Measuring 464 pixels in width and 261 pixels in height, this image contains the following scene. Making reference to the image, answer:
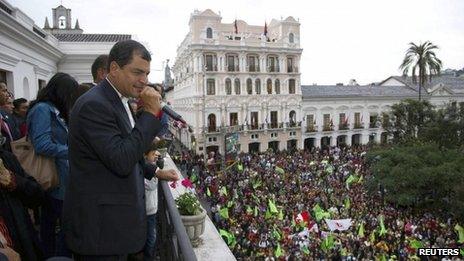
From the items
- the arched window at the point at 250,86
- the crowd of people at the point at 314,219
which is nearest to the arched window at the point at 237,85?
the arched window at the point at 250,86

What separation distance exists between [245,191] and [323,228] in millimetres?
6650

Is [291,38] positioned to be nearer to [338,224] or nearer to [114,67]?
[338,224]

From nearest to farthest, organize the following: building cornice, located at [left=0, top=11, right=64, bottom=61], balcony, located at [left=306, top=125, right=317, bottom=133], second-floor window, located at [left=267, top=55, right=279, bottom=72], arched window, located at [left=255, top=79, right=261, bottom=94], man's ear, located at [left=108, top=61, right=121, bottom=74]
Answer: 1. man's ear, located at [left=108, top=61, right=121, bottom=74]
2. building cornice, located at [left=0, top=11, right=64, bottom=61]
3. arched window, located at [left=255, top=79, right=261, bottom=94]
4. second-floor window, located at [left=267, top=55, right=279, bottom=72]
5. balcony, located at [left=306, top=125, right=317, bottom=133]

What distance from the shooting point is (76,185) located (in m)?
2.20

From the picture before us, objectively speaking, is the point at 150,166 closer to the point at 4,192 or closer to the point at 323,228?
the point at 4,192

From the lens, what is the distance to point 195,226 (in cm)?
480

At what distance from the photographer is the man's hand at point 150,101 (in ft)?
7.60

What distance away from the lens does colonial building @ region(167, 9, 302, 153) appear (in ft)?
125

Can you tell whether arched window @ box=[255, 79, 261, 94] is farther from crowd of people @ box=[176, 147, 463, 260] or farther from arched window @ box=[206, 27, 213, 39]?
crowd of people @ box=[176, 147, 463, 260]

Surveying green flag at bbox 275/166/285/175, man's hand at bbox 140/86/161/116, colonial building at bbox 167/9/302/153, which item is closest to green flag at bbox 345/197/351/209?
green flag at bbox 275/166/285/175

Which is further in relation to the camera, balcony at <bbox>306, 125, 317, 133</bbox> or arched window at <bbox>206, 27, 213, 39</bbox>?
balcony at <bbox>306, 125, 317, 133</bbox>

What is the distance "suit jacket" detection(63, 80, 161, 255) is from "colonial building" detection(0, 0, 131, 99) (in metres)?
7.24

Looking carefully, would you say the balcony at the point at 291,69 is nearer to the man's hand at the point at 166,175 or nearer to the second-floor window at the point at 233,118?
the second-floor window at the point at 233,118

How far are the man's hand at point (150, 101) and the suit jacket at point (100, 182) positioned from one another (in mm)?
50
